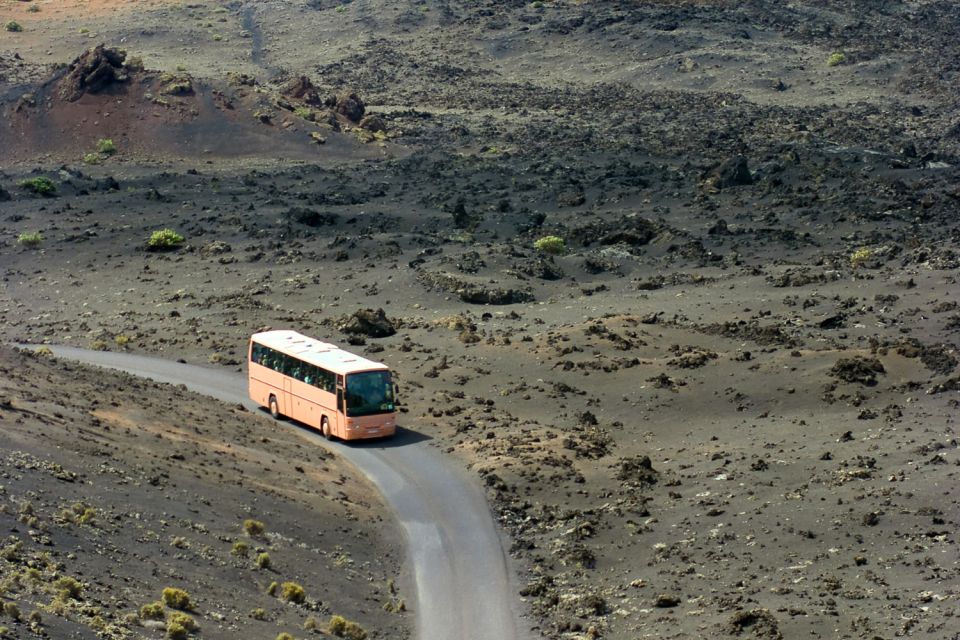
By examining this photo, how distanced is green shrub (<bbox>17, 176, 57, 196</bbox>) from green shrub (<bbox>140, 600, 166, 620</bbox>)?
5793 cm

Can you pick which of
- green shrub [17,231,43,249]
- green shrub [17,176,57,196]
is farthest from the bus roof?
green shrub [17,176,57,196]

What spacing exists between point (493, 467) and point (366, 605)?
8.96 m

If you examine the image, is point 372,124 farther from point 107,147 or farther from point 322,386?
point 322,386

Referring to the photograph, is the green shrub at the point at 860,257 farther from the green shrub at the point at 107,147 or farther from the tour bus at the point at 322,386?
the green shrub at the point at 107,147

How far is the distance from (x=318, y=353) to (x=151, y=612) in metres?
18.2

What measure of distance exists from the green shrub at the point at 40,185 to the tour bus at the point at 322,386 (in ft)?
127

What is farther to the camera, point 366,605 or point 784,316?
point 784,316

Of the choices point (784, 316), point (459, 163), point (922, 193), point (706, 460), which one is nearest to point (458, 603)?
point (706, 460)

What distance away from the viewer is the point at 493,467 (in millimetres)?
35750

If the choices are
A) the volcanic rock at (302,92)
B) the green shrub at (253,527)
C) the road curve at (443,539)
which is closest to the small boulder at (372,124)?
the volcanic rock at (302,92)

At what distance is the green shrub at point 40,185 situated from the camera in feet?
253

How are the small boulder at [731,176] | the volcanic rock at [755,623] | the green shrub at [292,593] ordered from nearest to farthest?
the volcanic rock at [755,623], the green shrub at [292,593], the small boulder at [731,176]

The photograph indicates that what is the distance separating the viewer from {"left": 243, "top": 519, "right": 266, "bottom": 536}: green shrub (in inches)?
1149

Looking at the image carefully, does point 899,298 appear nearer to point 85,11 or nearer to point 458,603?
point 458,603
